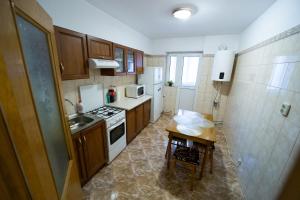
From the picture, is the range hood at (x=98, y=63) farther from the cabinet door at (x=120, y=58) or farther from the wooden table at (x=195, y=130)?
the wooden table at (x=195, y=130)

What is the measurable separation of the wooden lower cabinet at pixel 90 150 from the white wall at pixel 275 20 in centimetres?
257

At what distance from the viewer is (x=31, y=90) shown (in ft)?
1.85

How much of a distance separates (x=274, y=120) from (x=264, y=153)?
0.38 m

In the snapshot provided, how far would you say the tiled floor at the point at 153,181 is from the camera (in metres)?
1.63

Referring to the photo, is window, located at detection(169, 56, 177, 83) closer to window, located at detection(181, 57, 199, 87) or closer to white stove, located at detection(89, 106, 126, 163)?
window, located at detection(181, 57, 199, 87)

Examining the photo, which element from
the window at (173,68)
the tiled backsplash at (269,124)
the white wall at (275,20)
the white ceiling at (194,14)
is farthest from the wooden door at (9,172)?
the window at (173,68)

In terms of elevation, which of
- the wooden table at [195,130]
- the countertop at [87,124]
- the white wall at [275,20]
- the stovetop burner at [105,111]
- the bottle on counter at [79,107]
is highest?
the white wall at [275,20]

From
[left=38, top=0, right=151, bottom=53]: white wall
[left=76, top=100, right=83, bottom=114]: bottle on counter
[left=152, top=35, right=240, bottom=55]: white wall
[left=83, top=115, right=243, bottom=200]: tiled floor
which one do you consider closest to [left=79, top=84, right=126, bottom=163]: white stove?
[left=76, top=100, right=83, bottom=114]: bottle on counter

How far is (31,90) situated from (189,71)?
150 inches

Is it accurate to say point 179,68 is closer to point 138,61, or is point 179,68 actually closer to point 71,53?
point 138,61

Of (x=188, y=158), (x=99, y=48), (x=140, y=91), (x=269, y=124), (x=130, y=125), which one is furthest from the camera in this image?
(x=140, y=91)

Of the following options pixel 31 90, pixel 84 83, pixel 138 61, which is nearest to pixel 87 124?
pixel 84 83

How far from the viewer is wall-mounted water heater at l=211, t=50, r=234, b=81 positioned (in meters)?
2.84

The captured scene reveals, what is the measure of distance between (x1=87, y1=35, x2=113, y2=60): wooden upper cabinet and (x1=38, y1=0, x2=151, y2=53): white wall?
0.19 m
